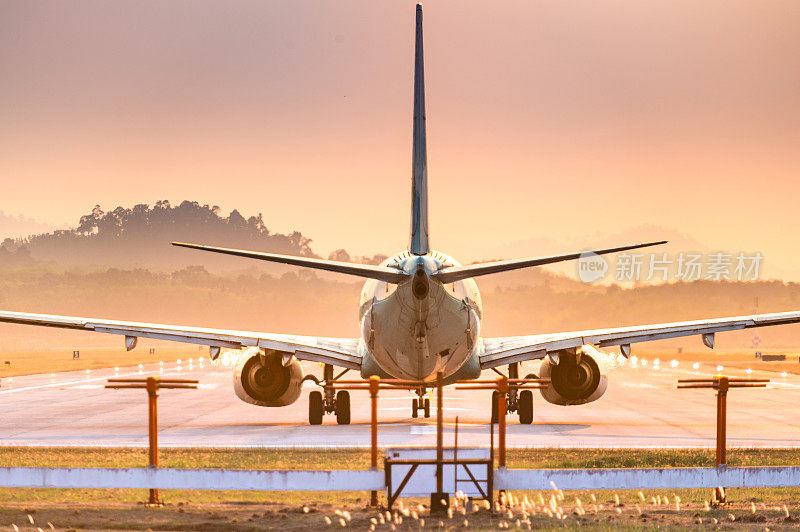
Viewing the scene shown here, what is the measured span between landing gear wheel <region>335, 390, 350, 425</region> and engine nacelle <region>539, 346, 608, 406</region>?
6.83m

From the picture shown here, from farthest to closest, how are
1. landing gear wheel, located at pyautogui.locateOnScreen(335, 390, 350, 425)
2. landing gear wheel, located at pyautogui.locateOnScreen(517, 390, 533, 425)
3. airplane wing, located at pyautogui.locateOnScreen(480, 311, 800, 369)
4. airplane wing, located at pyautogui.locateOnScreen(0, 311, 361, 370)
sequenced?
landing gear wheel, located at pyautogui.locateOnScreen(517, 390, 533, 425) < landing gear wheel, located at pyautogui.locateOnScreen(335, 390, 350, 425) < airplane wing, located at pyautogui.locateOnScreen(480, 311, 800, 369) < airplane wing, located at pyautogui.locateOnScreen(0, 311, 361, 370)

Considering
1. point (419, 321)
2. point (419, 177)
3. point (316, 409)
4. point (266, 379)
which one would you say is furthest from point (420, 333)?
point (316, 409)

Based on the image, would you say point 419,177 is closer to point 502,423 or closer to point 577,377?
point 577,377

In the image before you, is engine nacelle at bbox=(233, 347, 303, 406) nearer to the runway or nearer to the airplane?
the airplane

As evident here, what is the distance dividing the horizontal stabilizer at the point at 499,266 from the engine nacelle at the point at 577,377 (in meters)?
8.51

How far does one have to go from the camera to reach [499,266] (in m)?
23.5

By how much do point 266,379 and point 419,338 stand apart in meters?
7.26

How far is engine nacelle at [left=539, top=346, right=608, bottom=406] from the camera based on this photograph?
31.9 meters

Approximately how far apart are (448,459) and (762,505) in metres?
5.50

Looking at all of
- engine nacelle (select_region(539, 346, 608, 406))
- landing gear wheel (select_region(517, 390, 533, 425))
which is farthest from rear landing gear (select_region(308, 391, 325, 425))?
engine nacelle (select_region(539, 346, 608, 406))

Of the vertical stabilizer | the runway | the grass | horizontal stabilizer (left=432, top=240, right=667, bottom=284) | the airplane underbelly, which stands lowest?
the grass

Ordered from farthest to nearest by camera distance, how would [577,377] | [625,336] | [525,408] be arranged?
1. [525,408]
2. [577,377]
3. [625,336]

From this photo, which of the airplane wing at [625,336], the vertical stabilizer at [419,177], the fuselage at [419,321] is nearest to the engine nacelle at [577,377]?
the airplane wing at [625,336]

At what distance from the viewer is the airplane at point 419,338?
25.8m
